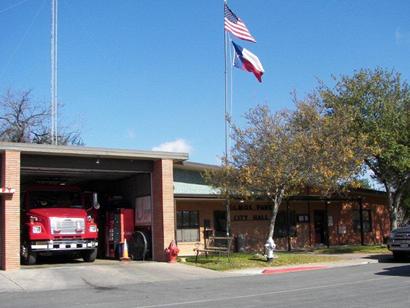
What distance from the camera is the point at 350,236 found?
36.5 metres

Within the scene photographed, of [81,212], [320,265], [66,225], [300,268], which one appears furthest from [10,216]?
[320,265]

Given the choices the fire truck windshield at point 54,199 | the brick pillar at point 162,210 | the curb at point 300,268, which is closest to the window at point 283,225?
the curb at point 300,268

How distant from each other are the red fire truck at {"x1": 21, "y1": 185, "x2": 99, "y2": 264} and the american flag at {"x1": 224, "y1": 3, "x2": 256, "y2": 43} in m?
9.32

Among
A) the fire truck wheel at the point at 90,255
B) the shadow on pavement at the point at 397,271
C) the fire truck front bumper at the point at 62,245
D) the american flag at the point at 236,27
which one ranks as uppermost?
the american flag at the point at 236,27

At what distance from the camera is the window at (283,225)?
31992 mm

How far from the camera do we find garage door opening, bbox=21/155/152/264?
69.2 feet

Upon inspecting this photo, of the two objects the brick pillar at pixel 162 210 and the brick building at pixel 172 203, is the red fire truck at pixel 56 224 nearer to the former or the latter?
the brick building at pixel 172 203

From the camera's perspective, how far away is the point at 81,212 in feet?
73.5

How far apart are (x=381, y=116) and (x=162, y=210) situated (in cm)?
1280

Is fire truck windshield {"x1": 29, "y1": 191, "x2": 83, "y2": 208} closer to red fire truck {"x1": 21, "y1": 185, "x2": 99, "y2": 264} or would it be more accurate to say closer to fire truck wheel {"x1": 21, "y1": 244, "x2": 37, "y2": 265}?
red fire truck {"x1": 21, "y1": 185, "x2": 99, "y2": 264}

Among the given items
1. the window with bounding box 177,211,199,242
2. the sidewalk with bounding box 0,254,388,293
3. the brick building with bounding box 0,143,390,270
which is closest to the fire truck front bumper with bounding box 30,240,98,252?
the sidewalk with bounding box 0,254,388,293

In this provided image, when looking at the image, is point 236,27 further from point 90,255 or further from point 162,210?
point 90,255

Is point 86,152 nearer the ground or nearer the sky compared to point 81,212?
nearer the sky

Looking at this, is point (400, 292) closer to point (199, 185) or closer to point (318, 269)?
point (318, 269)
